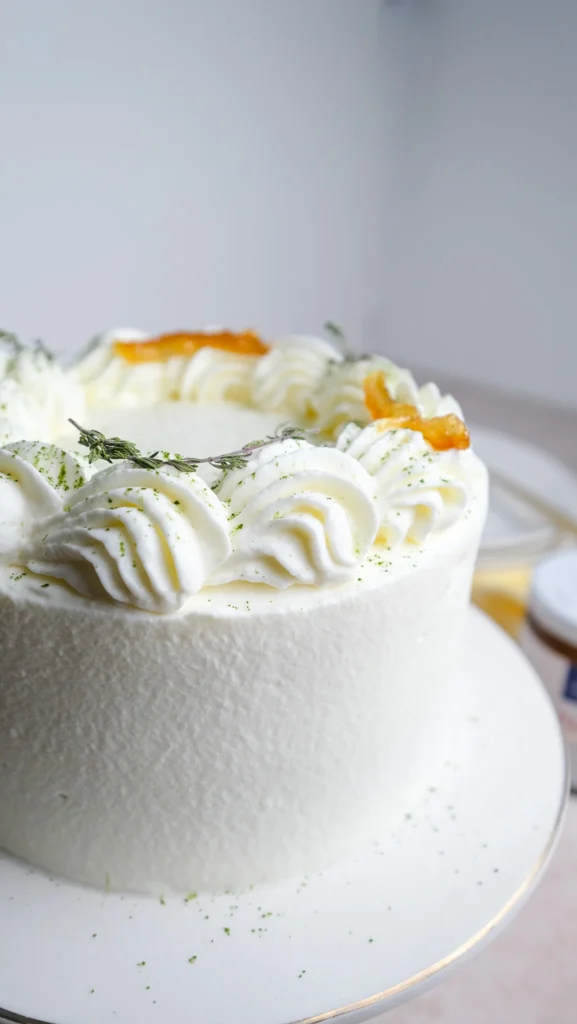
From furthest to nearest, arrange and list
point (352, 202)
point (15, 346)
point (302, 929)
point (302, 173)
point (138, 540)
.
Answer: point (352, 202)
point (302, 173)
point (15, 346)
point (302, 929)
point (138, 540)

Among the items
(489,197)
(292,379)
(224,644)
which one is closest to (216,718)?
(224,644)

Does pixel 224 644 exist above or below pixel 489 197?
below

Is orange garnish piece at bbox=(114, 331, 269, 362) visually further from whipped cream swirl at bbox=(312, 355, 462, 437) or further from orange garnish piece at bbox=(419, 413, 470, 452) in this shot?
orange garnish piece at bbox=(419, 413, 470, 452)

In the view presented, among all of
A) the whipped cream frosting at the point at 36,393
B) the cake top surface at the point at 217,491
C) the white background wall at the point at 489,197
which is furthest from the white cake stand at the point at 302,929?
the white background wall at the point at 489,197

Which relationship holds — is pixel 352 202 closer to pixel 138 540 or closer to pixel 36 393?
pixel 36 393

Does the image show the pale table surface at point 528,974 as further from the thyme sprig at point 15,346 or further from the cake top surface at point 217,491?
the thyme sprig at point 15,346

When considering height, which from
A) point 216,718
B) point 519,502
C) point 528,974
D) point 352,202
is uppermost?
point 352,202

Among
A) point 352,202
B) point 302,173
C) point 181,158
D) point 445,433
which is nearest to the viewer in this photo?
point 445,433
